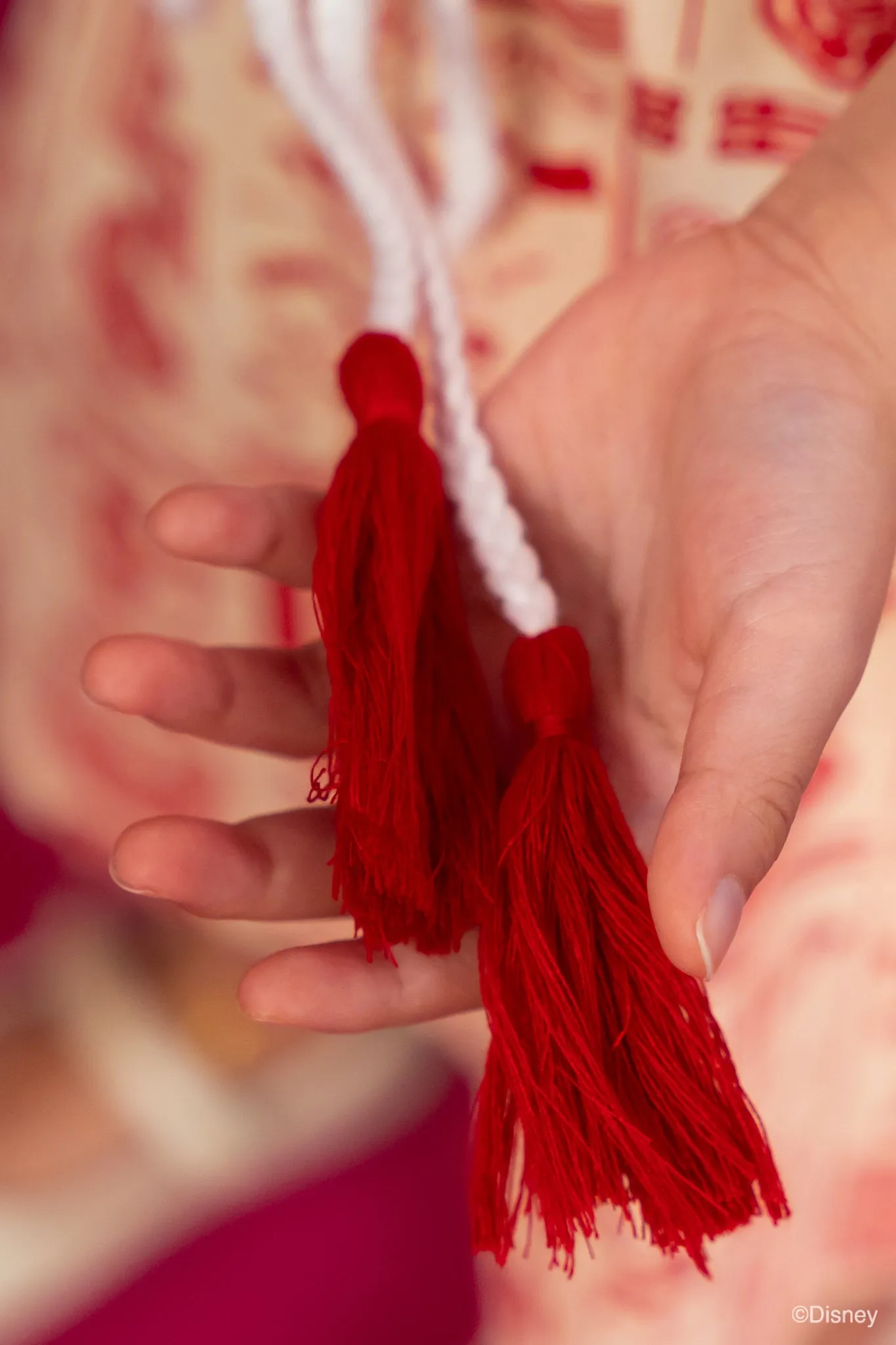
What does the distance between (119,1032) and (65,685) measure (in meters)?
0.21

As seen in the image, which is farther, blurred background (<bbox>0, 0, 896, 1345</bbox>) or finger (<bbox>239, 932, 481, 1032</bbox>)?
blurred background (<bbox>0, 0, 896, 1345</bbox>)

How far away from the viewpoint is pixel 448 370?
0.55 metres

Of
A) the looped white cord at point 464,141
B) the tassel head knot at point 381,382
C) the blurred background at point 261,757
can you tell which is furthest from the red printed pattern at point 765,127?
the tassel head knot at point 381,382

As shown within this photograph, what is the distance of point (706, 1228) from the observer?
0.40 m

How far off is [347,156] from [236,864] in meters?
0.33

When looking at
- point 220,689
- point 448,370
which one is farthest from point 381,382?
point 220,689

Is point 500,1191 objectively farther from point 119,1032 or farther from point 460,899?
point 119,1032

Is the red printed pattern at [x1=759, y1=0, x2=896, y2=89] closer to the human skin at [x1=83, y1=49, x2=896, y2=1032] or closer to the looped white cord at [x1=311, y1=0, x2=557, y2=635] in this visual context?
the human skin at [x1=83, y1=49, x2=896, y2=1032]

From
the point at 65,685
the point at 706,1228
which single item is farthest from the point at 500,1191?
the point at 65,685

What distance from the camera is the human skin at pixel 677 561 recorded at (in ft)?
1.24

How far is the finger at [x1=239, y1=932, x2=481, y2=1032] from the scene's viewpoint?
47 cm

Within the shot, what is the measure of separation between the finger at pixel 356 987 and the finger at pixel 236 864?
0.10 feet

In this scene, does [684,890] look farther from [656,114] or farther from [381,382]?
[656,114]

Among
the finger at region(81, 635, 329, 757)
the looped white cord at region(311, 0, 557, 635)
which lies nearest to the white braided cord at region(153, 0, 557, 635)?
the looped white cord at region(311, 0, 557, 635)
